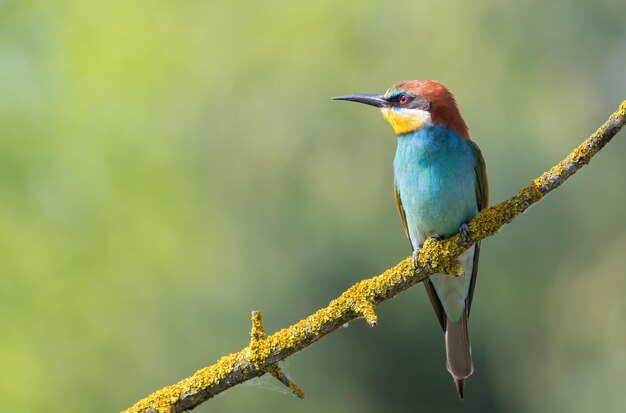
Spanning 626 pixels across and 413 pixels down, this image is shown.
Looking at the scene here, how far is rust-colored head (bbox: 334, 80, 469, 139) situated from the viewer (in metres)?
3.52

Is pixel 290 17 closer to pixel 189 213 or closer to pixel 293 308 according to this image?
pixel 189 213

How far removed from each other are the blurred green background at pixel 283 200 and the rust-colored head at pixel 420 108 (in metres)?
4.89

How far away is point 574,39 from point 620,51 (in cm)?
→ 75

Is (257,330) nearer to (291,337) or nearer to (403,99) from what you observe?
(291,337)

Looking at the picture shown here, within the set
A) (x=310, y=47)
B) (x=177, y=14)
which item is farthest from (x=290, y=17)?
(x=177, y=14)

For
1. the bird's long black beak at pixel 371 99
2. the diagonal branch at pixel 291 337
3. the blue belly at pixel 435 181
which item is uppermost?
the bird's long black beak at pixel 371 99

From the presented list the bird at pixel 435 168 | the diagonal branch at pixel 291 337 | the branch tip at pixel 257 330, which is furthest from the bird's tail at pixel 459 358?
the branch tip at pixel 257 330

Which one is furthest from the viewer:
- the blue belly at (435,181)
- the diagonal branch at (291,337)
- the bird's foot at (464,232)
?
the blue belly at (435,181)

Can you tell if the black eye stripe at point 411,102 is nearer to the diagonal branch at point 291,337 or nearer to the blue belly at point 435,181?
the blue belly at point 435,181

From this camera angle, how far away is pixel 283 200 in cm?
969

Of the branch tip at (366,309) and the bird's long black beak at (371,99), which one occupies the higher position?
the bird's long black beak at (371,99)

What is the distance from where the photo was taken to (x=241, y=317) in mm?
9070

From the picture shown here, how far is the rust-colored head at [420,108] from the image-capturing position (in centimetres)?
352

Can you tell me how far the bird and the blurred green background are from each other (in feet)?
15.8
